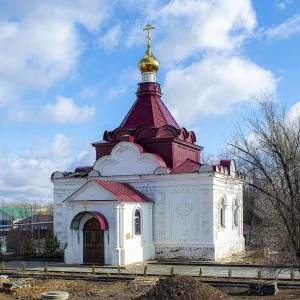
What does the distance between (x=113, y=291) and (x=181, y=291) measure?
3.09 metres

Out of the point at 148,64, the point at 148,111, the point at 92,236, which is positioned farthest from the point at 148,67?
the point at 92,236

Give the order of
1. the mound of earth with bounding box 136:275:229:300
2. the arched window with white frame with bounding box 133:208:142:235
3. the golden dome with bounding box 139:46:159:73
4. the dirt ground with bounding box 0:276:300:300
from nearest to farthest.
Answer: the mound of earth with bounding box 136:275:229:300 < the dirt ground with bounding box 0:276:300:300 < the arched window with white frame with bounding box 133:208:142:235 < the golden dome with bounding box 139:46:159:73

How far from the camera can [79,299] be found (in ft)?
51.0

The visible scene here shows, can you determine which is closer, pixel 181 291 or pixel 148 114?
pixel 181 291

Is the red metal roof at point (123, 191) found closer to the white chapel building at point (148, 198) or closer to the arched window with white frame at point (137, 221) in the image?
the white chapel building at point (148, 198)

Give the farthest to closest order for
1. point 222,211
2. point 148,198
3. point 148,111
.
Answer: point 148,111 < point 222,211 < point 148,198

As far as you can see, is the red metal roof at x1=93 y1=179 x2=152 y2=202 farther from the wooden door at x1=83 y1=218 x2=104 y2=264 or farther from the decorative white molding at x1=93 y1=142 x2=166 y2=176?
the wooden door at x1=83 y1=218 x2=104 y2=264

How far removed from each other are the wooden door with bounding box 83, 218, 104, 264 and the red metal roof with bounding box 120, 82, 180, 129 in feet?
20.7

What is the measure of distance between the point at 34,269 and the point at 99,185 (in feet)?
14.8

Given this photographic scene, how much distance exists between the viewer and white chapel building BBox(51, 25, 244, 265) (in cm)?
2327

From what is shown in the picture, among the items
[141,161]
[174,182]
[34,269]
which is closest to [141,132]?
[141,161]

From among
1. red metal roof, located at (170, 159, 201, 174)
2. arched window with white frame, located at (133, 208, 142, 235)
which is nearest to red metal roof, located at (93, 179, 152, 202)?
arched window with white frame, located at (133, 208, 142, 235)

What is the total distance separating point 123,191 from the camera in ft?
79.0

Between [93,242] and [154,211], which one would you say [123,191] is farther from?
[93,242]
